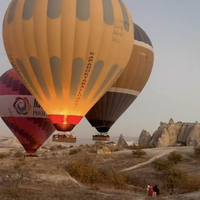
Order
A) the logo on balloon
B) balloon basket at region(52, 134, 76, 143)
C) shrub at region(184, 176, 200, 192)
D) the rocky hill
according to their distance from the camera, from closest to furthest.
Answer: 1. balloon basket at region(52, 134, 76, 143)
2. shrub at region(184, 176, 200, 192)
3. the logo on balloon
4. the rocky hill

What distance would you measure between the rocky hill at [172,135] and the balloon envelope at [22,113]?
47343mm

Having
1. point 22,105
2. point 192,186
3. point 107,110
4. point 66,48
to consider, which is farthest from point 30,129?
point 192,186

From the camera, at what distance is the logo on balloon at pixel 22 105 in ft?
100

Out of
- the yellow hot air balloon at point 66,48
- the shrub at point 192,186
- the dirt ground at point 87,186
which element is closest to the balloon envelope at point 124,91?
the dirt ground at point 87,186

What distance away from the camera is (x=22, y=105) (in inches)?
1204

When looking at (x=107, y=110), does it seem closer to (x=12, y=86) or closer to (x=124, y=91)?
(x=124, y=91)

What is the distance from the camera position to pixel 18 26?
19.9 m

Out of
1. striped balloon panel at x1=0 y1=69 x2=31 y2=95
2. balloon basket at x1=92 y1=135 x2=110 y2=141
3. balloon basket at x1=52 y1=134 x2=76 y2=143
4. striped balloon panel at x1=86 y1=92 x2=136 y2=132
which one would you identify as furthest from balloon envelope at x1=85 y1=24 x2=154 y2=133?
striped balloon panel at x1=0 y1=69 x2=31 y2=95

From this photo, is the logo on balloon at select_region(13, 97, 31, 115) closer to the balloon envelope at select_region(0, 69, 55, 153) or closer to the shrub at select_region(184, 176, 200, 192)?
the balloon envelope at select_region(0, 69, 55, 153)

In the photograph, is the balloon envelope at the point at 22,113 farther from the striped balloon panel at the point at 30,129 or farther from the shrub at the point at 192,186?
the shrub at the point at 192,186

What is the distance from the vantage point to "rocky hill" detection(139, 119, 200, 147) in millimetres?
73875

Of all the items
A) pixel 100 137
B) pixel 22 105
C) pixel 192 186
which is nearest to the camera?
pixel 100 137

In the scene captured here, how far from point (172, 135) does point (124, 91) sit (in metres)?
52.9

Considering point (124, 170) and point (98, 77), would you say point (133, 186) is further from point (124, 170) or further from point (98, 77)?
point (98, 77)
